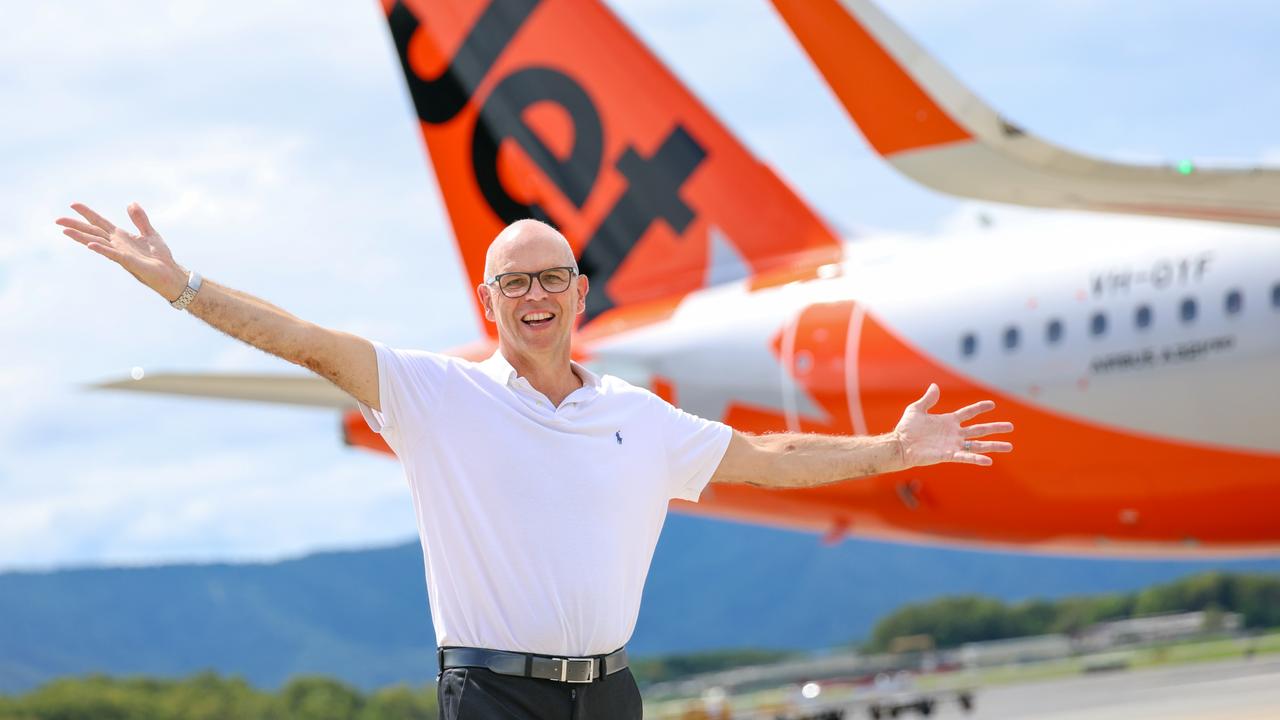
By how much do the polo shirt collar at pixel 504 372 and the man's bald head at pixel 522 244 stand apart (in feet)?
0.82

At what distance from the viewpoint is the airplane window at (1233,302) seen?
1405 cm

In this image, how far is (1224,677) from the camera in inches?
765

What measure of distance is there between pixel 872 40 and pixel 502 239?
19.5ft

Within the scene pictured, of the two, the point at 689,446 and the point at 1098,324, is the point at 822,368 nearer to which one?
the point at 1098,324

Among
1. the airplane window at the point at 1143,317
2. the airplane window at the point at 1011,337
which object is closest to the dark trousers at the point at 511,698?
the airplane window at the point at 1143,317

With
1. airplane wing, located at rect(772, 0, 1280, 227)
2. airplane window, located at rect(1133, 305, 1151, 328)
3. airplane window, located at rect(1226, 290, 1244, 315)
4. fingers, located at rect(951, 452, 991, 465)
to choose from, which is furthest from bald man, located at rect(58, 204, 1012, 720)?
airplane window, located at rect(1133, 305, 1151, 328)

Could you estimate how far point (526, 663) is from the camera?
4.33m

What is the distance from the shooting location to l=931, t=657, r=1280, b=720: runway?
1388cm

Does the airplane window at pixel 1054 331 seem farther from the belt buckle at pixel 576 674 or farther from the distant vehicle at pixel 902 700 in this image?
the belt buckle at pixel 576 674

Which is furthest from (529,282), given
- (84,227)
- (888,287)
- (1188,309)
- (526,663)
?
A: (888,287)

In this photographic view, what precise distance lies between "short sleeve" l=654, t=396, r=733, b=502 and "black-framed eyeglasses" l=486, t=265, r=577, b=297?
0.44 meters

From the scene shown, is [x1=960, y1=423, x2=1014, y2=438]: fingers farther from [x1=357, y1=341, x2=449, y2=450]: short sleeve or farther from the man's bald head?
[x1=357, y1=341, x2=449, y2=450]: short sleeve

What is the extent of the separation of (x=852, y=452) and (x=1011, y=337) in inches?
443

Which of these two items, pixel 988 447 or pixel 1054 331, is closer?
pixel 988 447
